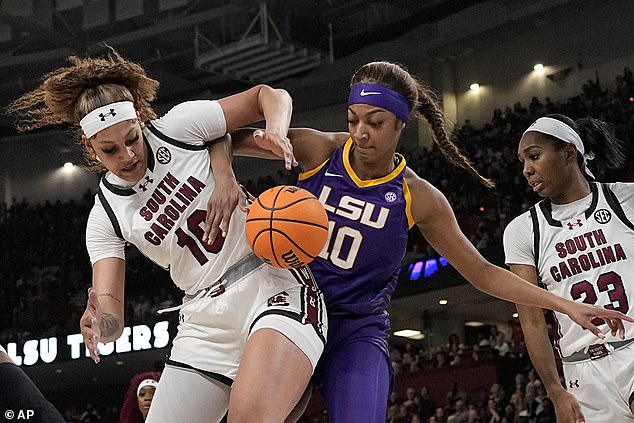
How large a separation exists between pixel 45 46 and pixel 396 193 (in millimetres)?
24184

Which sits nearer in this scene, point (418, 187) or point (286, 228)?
point (286, 228)

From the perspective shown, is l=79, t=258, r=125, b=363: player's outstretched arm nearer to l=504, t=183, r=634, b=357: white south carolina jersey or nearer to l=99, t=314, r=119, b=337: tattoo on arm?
l=99, t=314, r=119, b=337: tattoo on arm

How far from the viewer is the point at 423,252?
19672mm

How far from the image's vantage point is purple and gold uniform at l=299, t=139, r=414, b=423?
4.12 m

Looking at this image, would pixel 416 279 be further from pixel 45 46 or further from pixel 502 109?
pixel 45 46

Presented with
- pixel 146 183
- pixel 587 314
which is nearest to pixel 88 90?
pixel 146 183

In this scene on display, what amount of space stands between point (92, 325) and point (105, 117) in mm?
827

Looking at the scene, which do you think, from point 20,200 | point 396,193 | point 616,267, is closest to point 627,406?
point 616,267

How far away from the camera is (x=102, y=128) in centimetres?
376

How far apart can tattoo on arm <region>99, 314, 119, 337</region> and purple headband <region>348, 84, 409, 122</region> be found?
1.37m

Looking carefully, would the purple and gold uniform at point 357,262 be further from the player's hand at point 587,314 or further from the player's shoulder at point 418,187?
the player's hand at point 587,314

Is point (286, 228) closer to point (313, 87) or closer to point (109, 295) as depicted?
point (109, 295)

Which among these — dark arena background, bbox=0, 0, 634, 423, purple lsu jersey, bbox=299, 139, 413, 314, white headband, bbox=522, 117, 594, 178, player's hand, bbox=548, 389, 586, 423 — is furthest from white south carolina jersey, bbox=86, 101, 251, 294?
dark arena background, bbox=0, 0, 634, 423

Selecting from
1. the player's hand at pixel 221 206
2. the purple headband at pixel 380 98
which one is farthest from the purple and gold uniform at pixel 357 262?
the player's hand at pixel 221 206
